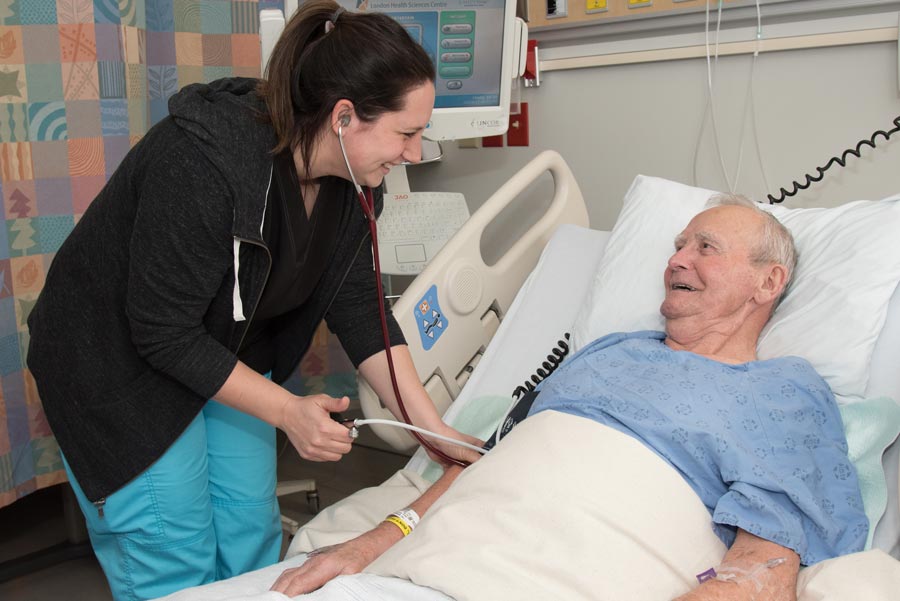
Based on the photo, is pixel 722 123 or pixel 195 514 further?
pixel 722 123

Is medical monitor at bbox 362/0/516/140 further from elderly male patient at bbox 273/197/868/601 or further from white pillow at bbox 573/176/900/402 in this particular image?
elderly male patient at bbox 273/197/868/601

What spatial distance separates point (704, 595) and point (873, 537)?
17.0 inches

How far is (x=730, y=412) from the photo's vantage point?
145cm

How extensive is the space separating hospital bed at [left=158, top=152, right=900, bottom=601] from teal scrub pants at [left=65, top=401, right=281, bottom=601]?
9.4 inches

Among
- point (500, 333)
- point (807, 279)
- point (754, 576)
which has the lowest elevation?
point (754, 576)

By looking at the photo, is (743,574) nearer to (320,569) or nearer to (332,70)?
(320,569)

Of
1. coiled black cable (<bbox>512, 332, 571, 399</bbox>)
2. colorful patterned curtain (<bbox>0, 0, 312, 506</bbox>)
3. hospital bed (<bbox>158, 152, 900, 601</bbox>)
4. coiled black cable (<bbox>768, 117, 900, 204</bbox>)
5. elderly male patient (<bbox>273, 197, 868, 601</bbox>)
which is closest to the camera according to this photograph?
elderly male patient (<bbox>273, 197, 868, 601</bbox>)

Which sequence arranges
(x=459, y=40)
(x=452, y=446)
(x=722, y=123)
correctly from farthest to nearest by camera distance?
1. (x=459, y=40)
2. (x=722, y=123)
3. (x=452, y=446)

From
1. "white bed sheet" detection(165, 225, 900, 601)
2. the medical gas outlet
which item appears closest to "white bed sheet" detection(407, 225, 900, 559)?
"white bed sheet" detection(165, 225, 900, 601)

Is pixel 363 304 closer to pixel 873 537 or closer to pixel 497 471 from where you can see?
pixel 497 471

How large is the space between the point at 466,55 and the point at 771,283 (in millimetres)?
1198

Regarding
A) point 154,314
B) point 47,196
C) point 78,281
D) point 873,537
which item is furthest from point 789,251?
point 47,196

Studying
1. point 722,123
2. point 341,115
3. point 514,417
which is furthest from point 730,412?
point 722,123

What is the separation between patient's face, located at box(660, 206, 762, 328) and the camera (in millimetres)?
1681
